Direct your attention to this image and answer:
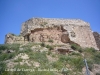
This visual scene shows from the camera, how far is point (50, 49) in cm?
1253

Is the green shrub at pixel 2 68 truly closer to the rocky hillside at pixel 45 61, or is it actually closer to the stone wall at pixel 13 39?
the rocky hillside at pixel 45 61

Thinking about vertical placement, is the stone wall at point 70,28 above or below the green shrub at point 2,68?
above

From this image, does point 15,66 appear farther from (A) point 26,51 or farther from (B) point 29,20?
(B) point 29,20

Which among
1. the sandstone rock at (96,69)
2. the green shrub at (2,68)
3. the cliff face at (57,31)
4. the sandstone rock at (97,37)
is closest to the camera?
the green shrub at (2,68)

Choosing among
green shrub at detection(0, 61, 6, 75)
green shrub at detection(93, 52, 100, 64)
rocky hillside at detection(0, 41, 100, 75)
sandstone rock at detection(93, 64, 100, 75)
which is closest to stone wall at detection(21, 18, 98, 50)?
rocky hillside at detection(0, 41, 100, 75)

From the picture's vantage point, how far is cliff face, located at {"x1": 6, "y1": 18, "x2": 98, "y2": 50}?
1500cm

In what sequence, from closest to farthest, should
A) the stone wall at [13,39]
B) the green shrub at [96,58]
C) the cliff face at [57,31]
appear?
the green shrub at [96,58] < the stone wall at [13,39] < the cliff face at [57,31]

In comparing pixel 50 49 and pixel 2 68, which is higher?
pixel 50 49

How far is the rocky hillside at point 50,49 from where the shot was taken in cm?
917

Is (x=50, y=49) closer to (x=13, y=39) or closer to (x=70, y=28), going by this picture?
(x=13, y=39)

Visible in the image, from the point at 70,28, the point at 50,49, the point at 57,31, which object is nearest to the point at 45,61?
the point at 50,49

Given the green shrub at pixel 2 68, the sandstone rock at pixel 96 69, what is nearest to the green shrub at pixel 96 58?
the sandstone rock at pixel 96 69

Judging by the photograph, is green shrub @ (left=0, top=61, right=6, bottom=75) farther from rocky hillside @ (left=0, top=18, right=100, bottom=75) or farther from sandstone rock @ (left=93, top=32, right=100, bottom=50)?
sandstone rock @ (left=93, top=32, right=100, bottom=50)

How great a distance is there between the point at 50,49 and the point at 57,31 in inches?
150
